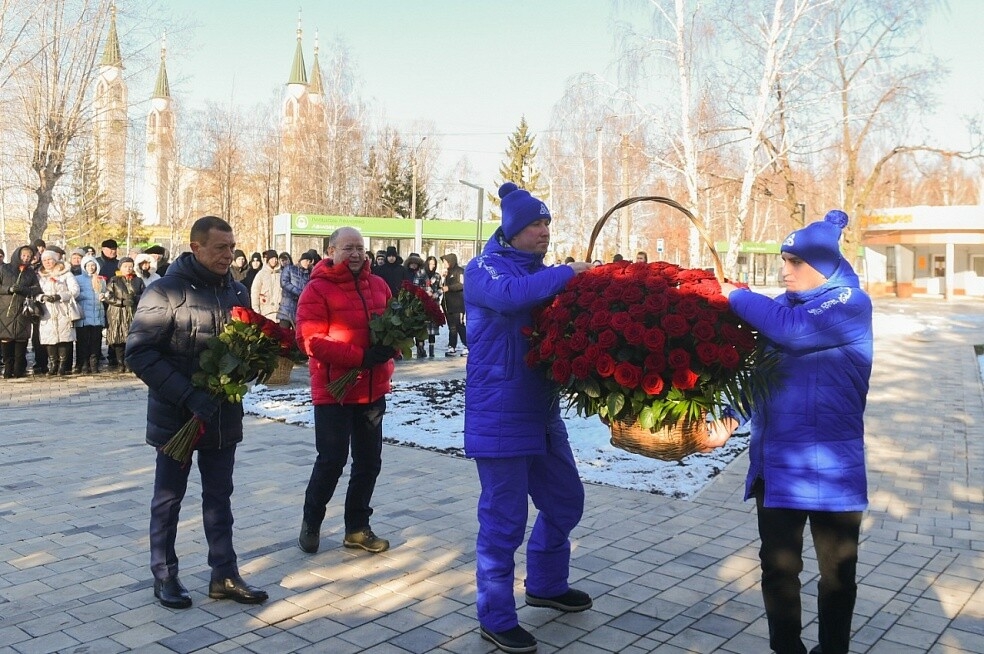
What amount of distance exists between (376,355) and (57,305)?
10.0 metres

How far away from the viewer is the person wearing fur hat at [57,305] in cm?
1311

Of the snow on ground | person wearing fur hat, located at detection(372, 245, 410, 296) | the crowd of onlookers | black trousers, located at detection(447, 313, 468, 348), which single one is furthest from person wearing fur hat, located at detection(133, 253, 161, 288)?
black trousers, located at detection(447, 313, 468, 348)

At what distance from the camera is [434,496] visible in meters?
6.68

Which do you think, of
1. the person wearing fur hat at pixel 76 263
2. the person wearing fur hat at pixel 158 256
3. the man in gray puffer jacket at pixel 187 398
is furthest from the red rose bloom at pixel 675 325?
Answer: the person wearing fur hat at pixel 76 263

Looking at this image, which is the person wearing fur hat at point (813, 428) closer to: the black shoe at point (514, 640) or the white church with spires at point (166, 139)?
the black shoe at point (514, 640)

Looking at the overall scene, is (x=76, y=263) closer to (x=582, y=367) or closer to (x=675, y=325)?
(x=582, y=367)

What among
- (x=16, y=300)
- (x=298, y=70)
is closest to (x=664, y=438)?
(x=16, y=300)

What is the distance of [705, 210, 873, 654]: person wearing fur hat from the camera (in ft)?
11.0

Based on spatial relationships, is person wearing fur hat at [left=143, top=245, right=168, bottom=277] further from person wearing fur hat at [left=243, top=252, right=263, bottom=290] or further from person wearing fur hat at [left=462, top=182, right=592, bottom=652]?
person wearing fur hat at [left=462, top=182, right=592, bottom=652]

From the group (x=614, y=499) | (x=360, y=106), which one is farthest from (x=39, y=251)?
(x=360, y=106)

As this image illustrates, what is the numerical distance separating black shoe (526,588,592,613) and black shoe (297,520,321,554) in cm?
152

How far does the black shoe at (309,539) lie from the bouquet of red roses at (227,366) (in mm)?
1114

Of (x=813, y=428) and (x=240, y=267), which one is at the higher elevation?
(x=240, y=267)

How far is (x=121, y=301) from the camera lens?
13344 mm
